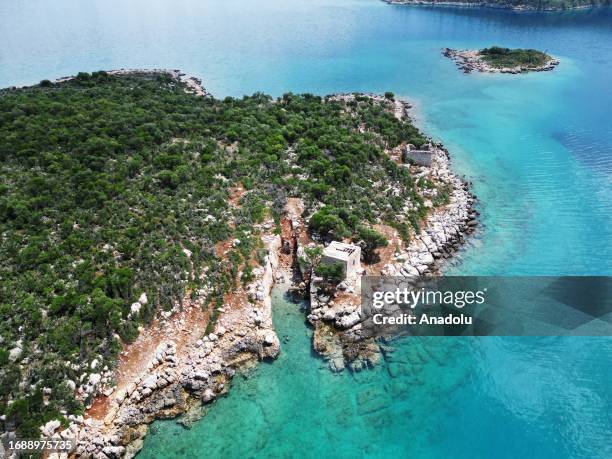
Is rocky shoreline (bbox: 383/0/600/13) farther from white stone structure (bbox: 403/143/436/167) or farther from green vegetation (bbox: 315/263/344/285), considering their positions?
green vegetation (bbox: 315/263/344/285)

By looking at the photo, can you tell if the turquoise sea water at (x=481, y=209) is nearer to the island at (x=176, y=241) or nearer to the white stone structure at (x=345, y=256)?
the island at (x=176, y=241)

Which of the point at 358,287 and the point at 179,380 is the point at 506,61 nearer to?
the point at 358,287

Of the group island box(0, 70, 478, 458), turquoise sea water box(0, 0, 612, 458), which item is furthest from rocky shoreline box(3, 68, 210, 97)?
island box(0, 70, 478, 458)

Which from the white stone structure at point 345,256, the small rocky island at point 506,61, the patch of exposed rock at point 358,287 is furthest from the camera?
the small rocky island at point 506,61

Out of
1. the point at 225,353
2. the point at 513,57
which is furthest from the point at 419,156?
the point at 513,57

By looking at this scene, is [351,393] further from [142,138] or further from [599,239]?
[142,138]

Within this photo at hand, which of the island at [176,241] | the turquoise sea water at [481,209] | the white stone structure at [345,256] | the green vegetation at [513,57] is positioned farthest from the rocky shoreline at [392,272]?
the green vegetation at [513,57]

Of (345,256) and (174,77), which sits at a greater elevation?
(174,77)
